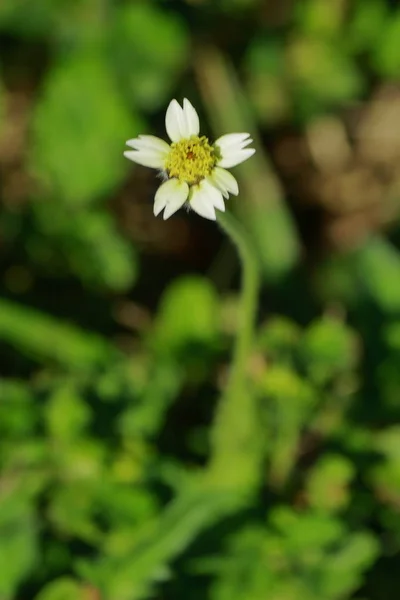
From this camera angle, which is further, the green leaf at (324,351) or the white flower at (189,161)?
the green leaf at (324,351)

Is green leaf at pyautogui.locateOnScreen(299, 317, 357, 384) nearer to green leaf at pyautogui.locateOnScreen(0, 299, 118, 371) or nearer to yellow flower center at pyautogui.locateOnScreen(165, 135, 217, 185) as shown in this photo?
green leaf at pyautogui.locateOnScreen(0, 299, 118, 371)

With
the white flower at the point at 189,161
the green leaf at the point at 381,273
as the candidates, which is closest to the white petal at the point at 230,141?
the white flower at the point at 189,161

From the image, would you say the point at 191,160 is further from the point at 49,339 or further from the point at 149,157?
the point at 49,339

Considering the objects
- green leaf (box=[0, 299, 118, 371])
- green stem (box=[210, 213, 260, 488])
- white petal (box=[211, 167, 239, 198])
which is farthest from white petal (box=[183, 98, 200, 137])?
green leaf (box=[0, 299, 118, 371])

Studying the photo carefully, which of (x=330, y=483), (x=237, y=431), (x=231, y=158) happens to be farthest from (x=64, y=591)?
(x=231, y=158)

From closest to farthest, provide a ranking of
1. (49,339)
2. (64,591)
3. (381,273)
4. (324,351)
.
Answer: (64,591) < (324,351) < (49,339) < (381,273)

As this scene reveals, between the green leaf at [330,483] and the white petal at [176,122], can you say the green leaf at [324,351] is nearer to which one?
the green leaf at [330,483]
